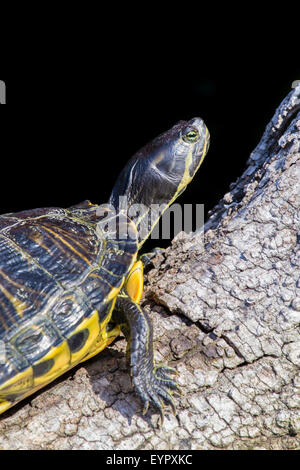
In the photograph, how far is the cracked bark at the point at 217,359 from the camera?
2252 mm

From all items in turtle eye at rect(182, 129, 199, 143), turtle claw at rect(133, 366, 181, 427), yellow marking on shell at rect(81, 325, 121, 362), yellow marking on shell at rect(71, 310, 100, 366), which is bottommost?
turtle claw at rect(133, 366, 181, 427)

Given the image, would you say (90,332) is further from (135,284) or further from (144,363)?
(135,284)

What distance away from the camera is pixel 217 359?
2.45 meters

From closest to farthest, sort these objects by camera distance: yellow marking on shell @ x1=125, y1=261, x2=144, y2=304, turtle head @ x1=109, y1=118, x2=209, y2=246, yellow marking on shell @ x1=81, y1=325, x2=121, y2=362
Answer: yellow marking on shell @ x1=81, y1=325, x2=121, y2=362, yellow marking on shell @ x1=125, y1=261, x2=144, y2=304, turtle head @ x1=109, y1=118, x2=209, y2=246

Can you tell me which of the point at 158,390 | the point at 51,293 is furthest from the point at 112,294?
the point at 158,390

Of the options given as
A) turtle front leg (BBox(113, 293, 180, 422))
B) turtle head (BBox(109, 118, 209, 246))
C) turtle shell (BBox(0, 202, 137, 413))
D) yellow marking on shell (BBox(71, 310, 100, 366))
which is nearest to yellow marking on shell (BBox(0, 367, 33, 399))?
turtle shell (BBox(0, 202, 137, 413))

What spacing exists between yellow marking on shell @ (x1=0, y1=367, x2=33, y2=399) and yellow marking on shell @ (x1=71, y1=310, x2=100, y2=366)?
0.84 ft

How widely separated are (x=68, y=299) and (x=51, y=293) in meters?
0.10

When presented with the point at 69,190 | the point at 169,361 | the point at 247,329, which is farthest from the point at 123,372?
the point at 69,190

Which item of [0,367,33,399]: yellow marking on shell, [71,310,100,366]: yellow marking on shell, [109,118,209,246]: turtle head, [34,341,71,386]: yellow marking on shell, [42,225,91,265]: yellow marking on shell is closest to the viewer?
[0,367,33,399]: yellow marking on shell

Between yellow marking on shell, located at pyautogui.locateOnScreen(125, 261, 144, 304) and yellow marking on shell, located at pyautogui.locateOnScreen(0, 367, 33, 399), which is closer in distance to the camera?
yellow marking on shell, located at pyautogui.locateOnScreen(0, 367, 33, 399)

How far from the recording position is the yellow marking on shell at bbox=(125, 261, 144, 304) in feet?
9.47

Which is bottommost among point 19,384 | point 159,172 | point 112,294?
point 19,384

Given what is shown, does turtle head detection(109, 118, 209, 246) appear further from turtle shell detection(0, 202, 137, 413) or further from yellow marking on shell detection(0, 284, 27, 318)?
yellow marking on shell detection(0, 284, 27, 318)
